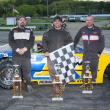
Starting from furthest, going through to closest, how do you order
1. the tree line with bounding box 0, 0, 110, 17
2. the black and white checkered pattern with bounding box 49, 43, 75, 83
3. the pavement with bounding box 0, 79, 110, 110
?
the tree line with bounding box 0, 0, 110, 17 < the black and white checkered pattern with bounding box 49, 43, 75, 83 < the pavement with bounding box 0, 79, 110, 110

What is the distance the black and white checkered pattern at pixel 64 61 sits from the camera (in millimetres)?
9297

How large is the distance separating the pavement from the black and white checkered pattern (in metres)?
0.45

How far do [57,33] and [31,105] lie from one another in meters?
1.88

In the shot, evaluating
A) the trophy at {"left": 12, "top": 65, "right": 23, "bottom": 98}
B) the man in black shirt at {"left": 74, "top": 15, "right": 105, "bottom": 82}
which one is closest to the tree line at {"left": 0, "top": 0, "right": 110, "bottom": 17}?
Result: the man in black shirt at {"left": 74, "top": 15, "right": 105, "bottom": 82}

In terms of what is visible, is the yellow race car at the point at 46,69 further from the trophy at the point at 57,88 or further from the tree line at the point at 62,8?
the tree line at the point at 62,8

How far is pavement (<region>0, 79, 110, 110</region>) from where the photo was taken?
8.20 m

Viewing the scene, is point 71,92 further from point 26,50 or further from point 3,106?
point 3,106

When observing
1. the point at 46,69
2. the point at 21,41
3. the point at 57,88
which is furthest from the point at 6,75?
the point at 57,88

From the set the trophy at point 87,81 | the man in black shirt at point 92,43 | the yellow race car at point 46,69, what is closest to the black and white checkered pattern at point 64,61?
the trophy at point 87,81

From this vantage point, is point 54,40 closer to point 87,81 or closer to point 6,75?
point 87,81

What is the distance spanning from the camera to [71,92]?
993 centimetres

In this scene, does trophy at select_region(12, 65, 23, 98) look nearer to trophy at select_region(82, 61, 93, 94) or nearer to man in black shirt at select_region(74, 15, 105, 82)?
trophy at select_region(82, 61, 93, 94)

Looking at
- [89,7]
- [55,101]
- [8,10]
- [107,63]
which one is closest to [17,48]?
[55,101]

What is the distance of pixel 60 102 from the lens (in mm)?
8680
